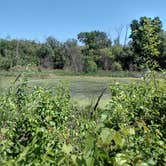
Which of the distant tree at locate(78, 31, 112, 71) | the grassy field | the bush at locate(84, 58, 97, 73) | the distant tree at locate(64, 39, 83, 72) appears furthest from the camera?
the distant tree at locate(78, 31, 112, 71)

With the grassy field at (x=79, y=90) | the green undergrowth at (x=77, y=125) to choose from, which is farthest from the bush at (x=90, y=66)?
the green undergrowth at (x=77, y=125)

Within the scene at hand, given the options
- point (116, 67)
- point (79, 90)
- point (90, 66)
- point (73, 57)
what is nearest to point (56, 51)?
point (73, 57)

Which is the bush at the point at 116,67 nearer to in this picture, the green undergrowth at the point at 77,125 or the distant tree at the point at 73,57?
the distant tree at the point at 73,57

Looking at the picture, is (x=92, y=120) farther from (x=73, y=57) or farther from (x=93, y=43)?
(x=93, y=43)

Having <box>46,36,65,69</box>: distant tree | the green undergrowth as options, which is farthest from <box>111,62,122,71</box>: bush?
the green undergrowth

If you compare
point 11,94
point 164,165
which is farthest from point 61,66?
point 164,165

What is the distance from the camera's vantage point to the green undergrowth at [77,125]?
1176 mm

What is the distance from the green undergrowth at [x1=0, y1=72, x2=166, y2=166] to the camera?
118 centimetres

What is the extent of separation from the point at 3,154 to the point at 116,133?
83 centimetres

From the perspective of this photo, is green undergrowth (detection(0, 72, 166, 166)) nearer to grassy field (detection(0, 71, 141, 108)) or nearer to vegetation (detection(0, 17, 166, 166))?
vegetation (detection(0, 17, 166, 166))

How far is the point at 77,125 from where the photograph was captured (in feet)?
13.7

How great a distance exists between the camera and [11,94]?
497cm

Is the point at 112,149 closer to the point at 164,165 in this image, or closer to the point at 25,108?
the point at 164,165

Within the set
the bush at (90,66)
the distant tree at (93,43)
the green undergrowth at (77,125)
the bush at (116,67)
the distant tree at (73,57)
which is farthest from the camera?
the distant tree at (93,43)
